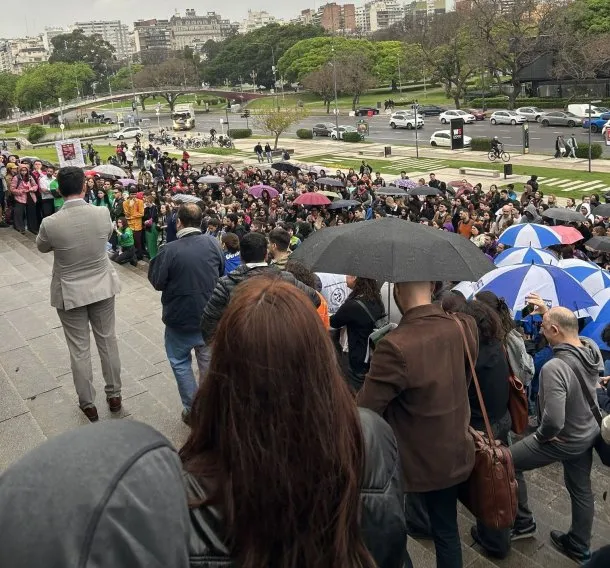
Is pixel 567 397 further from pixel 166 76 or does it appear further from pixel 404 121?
pixel 166 76

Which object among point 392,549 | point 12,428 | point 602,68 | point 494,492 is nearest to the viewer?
point 392,549

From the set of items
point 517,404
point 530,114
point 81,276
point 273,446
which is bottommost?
point 530,114

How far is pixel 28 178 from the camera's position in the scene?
36.6ft

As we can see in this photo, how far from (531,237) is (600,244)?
125cm

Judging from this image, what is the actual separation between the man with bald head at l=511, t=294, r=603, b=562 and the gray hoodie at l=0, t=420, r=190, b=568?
262 centimetres

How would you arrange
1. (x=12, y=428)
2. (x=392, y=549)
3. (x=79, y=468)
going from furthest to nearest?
(x=12, y=428) < (x=392, y=549) < (x=79, y=468)

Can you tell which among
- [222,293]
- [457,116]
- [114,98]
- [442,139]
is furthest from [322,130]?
[114,98]

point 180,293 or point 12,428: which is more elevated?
point 180,293

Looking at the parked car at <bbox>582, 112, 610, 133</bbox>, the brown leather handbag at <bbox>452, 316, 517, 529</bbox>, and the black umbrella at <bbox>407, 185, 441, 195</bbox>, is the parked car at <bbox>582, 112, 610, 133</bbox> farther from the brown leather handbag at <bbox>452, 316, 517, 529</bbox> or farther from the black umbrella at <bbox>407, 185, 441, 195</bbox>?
the brown leather handbag at <bbox>452, 316, 517, 529</bbox>

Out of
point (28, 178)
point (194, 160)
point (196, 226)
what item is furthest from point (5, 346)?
point (194, 160)

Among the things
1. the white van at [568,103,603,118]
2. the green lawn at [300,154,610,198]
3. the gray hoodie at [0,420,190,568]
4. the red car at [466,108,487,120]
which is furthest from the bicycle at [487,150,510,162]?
the gray hoodie at [0,420,190,568]

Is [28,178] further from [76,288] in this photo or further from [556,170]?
[556,170]

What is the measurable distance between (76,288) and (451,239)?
8.12ft

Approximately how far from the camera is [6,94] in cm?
8675
